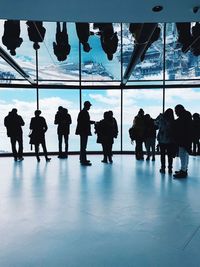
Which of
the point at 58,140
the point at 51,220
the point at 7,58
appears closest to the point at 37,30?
the point at 7,58

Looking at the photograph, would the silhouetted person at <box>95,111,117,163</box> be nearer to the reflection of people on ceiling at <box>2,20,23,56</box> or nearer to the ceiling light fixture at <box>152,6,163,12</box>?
the reflection of people on ceiling at <box>2,20,23,56</box>

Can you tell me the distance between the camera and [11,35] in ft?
20.0

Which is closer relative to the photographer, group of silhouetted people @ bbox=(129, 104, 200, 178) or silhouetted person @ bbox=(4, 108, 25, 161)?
group of silhouetted people @ bbox=(129, 104, 200, 178)

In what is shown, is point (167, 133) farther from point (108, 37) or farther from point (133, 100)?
point (133, 100)

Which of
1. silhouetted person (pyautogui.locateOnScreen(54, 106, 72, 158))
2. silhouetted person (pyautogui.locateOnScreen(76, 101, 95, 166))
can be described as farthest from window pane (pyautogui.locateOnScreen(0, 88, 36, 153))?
silhouetted person (pyautogui.locateOnScreen(76, 101, 95, 166))

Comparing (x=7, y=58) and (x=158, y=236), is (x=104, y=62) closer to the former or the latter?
(x=7, y=58)

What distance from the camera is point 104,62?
10836 millimetres

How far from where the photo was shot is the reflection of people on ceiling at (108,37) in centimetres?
692

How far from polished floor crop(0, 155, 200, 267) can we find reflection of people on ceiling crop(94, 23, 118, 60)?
12.7 ft

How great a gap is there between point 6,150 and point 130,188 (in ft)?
19.9

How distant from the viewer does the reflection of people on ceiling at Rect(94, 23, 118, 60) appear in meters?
6.92

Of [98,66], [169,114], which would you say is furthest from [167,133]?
[98,66]

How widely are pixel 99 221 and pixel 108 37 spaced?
5.63 metres

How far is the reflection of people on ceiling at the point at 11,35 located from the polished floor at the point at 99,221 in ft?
9.84
